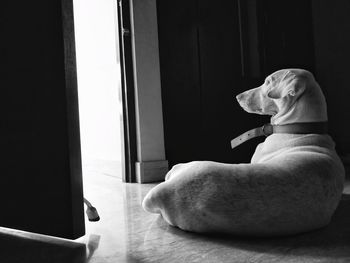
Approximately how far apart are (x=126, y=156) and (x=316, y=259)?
1.68 meters

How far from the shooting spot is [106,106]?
2.81 meters

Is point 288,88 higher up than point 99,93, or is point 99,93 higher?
point 99,93

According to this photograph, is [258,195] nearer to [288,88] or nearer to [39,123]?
[288,88]

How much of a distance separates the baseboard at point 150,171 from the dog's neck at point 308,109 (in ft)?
4.13

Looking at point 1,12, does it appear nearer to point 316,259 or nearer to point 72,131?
point 72,131

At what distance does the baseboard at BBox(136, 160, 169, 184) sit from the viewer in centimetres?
227

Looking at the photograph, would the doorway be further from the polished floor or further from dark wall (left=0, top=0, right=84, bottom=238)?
dark wall (left=0, top=0, right=84, bottom=238)

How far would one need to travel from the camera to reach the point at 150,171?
2.30 metres

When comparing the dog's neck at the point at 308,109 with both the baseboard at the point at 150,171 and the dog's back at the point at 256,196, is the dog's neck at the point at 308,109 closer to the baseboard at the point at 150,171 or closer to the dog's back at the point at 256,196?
the dog's back at the point at 256,196

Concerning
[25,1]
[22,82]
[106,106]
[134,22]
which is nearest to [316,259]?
[22,82]

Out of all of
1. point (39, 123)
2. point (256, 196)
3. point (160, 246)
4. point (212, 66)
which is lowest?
point (160, 246)

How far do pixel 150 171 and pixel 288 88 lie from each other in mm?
1325

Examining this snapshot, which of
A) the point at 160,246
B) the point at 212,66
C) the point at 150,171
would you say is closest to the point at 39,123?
the point at 160,246

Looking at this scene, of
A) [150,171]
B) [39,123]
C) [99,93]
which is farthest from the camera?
[99,93]
